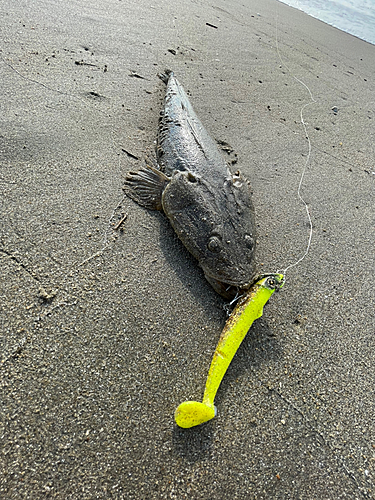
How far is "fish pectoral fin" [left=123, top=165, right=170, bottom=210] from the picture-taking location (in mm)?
3010

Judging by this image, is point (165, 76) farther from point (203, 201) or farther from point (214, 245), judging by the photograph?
point (214, 245)

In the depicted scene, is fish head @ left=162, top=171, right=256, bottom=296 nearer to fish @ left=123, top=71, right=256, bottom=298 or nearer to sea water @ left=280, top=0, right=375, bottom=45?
fish @ left=123, top=71, right=256, bottom=298

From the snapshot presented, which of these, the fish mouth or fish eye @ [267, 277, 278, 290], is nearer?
fish eye @ [267, 277, 278, 290]

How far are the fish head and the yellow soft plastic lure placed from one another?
0.17 metres

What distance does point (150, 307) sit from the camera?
233cm

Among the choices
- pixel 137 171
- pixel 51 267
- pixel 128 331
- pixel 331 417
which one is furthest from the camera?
pixel 137 171

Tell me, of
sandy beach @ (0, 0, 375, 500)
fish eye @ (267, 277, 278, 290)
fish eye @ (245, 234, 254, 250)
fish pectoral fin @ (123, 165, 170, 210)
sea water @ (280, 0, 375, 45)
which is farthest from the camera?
sea water @ (280, 0, 375, 45)

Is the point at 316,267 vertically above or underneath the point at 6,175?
above

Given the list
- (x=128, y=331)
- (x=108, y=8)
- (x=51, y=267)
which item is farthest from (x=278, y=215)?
(x=108, y=8)

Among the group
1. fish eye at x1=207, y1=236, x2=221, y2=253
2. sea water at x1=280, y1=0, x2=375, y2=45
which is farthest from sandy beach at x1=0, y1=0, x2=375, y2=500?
sea water at x1=280, y1=0, x2=375, y2=45

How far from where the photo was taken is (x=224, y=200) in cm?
274

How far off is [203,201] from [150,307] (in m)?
0.98

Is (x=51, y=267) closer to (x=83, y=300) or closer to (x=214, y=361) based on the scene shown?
(x=83, y=300)

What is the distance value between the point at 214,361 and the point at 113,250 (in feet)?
3.84
